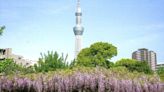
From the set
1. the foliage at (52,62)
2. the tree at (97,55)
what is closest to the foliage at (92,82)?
the foliage at (52,62)

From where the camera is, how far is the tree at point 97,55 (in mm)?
57594

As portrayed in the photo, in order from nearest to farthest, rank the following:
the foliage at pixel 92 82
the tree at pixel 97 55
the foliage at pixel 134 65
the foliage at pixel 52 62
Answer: the foliage at pixel 92 82
the foliage at pixel 52 62
the tree at pixel 97 55
the foliage at pixel 134 65

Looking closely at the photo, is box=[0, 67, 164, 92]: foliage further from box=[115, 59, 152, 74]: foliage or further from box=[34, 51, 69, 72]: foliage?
box=[115, 59, 152, 74]: foliage

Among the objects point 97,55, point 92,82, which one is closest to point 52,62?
point 92,82

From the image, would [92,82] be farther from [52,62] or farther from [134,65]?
[134,65]

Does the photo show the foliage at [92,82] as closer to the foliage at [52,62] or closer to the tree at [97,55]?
the foliage at [52,62]

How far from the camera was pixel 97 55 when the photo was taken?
2344 inches

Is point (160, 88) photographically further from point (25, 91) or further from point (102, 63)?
point (102, 63)

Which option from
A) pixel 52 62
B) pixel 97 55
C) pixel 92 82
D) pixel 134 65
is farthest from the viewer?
pixel 134 65

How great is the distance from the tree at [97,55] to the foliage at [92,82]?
38.9m

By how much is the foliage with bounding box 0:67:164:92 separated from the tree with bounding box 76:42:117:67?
38886mm

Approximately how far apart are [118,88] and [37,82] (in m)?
3.40

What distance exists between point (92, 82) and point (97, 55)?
4314 centimetres

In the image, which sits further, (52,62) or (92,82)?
(52,62)
